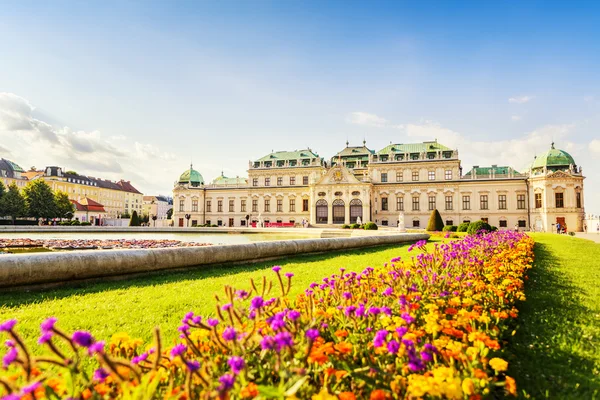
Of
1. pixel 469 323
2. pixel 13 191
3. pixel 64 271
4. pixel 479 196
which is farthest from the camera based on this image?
pixel 13 191

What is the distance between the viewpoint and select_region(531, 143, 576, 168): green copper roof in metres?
44.1

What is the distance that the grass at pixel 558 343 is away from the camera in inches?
111

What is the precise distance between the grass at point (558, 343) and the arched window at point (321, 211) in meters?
45.0

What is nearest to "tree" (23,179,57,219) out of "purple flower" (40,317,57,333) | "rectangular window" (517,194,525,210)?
"purple flower" (40,317,57,333)

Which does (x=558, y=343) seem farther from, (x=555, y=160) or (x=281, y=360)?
(x=555, y=160)

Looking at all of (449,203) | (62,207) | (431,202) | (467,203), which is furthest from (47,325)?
(62,207)

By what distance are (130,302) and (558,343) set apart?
5.62m

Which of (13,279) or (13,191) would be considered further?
(13,191)

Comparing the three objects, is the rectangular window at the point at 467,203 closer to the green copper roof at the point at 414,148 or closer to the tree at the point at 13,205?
the green copper roof at the point at 414,148

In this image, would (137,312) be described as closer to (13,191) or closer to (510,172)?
(510,172)

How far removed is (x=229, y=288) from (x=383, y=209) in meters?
50.6

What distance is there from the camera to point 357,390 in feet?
7.77

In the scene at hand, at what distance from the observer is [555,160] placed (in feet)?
146

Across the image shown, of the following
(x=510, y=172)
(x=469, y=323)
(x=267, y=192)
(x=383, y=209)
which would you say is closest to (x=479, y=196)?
(x=510, y=172)
